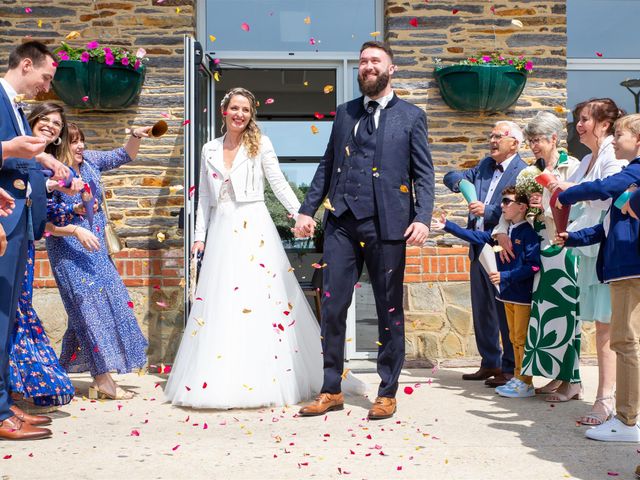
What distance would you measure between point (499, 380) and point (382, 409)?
1352 millimetres

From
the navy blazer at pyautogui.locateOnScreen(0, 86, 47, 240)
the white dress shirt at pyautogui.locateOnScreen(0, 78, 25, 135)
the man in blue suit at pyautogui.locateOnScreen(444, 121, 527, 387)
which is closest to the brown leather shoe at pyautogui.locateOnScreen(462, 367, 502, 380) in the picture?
the man in blue suit at pyautogui.locateOnScreen(444, 121, 527, 387)

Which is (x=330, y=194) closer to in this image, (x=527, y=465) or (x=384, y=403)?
(x=384, y=403)

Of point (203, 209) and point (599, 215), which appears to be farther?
point (203, 209)

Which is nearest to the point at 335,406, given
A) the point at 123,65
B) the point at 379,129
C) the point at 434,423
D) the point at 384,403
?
the point at 384,403

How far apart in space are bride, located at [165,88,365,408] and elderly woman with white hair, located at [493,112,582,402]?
1227mm

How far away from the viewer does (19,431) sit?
4.09 m

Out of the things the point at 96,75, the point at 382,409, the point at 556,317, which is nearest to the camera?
the point at 382,409

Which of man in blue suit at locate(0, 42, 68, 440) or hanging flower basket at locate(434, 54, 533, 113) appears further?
hanging flower basket at locate(434, 54, 533, 113)

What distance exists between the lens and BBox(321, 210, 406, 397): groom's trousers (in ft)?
15.4

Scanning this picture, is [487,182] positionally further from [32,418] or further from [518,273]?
[32,418]

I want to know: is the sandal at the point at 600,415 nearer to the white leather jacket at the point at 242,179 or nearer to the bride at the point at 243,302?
the bride at the point at 243,302

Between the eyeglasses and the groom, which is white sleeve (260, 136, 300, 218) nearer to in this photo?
the groom

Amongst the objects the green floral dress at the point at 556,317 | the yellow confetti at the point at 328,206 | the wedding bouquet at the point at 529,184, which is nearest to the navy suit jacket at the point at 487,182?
the wedding bouquet at the point at 529,184

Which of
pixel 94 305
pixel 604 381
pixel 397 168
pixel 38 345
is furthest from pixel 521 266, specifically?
pixel 38 345
